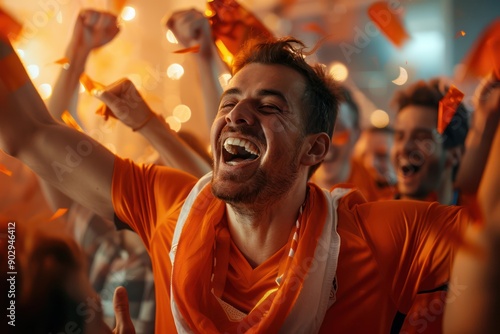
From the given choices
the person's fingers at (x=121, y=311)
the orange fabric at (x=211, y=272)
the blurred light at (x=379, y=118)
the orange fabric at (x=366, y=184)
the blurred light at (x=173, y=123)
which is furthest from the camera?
the blurred light at (x=379, y=118)

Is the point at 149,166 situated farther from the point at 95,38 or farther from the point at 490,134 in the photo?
the point at 490,134

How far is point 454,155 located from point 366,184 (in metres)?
0.25

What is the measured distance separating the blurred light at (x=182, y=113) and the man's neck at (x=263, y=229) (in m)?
0.44

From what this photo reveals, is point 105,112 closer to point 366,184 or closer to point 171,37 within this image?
point 171,37

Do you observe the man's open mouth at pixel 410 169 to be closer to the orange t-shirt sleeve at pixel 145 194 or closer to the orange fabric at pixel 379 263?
the orange fabric at pixel 379 263

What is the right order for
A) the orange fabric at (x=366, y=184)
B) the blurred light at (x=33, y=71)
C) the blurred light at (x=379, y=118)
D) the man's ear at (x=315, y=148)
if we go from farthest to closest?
1. the blurred light at (x=379, y=118)
2. the orange fabric at (x=366, y=184)
3. the blurred light at (x=33, y=71)
4. the man's ear at (x=315, y=148)

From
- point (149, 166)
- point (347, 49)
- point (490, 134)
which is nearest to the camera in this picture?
point (149, 166)

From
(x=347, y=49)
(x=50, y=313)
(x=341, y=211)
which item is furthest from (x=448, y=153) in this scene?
(x=50, y=313)

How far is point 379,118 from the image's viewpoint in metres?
1.76

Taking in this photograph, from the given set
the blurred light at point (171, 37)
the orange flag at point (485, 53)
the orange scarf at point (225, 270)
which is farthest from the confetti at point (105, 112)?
the orange flag at point (485, 53)

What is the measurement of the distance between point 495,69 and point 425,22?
0.29 meters

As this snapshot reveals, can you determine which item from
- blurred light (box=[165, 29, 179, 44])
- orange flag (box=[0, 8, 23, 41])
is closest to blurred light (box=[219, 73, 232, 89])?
blurred light (box=[165, 29, 179, 44])

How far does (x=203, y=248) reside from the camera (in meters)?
1.15

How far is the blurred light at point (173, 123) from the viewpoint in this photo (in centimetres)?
153
